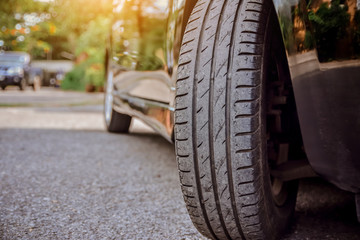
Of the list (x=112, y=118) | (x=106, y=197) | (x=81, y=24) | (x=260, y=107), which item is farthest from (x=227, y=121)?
(x=81, y=24)

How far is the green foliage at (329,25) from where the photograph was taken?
112 centimetres

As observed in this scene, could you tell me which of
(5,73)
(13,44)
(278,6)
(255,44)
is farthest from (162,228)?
(13,44)

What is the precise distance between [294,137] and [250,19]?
0.57 m

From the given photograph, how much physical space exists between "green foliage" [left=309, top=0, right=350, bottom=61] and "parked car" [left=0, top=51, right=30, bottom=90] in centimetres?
1814

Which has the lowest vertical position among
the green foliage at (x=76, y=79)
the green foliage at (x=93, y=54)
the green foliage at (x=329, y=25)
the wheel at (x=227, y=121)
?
the green foliage at (x=76, y=79)

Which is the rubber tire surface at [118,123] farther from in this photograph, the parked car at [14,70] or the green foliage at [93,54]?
the parked car at [14,70]

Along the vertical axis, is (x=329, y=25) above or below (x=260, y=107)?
above

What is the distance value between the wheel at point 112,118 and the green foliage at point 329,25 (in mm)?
3460

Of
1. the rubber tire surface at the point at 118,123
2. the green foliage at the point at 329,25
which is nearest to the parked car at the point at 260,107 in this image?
the green foliage at the point at 329,25

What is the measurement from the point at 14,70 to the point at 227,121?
1844 centimetres

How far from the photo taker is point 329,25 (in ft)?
3.74

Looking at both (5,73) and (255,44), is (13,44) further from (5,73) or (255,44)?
(255,44)

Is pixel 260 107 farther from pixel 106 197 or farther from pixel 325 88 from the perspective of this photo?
pixel 106 197

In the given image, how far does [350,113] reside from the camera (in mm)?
1150
